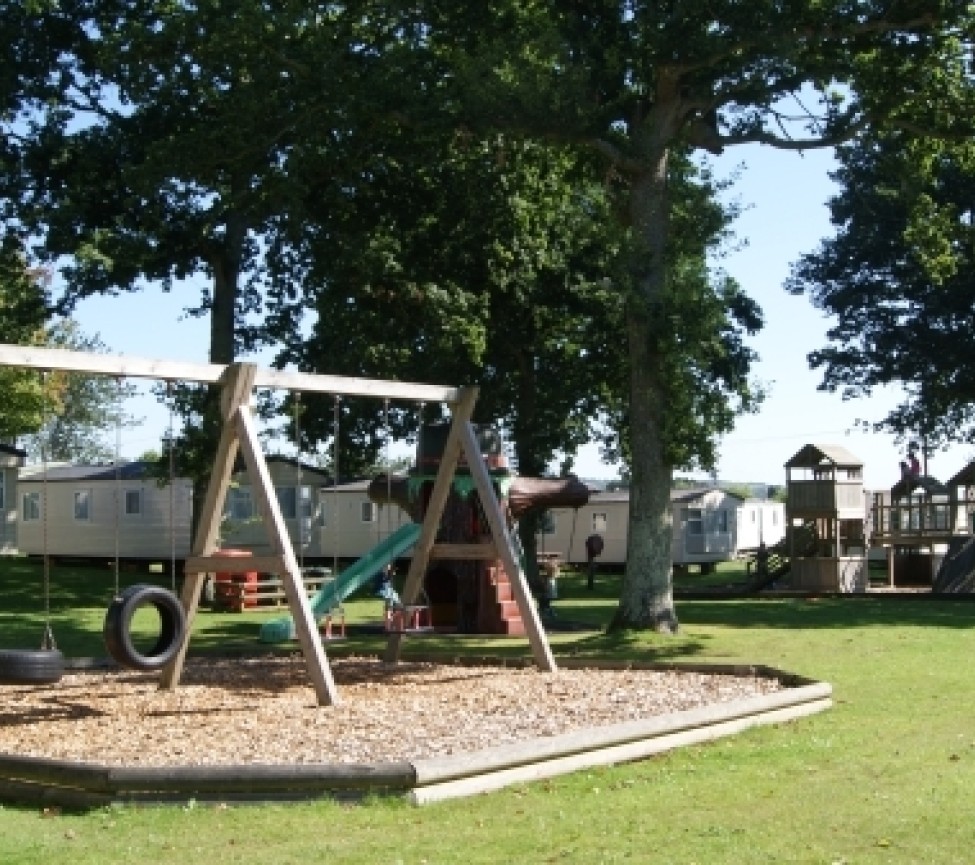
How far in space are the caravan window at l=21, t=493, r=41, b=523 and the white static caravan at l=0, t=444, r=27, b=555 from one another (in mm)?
1072

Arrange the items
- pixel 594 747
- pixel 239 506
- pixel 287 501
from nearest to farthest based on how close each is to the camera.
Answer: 1. pixel 594 747
2. pixel 239 506
3. pixel 287 501

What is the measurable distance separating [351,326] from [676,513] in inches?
825

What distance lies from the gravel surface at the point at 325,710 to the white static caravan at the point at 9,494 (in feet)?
113

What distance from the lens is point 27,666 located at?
12.4 m

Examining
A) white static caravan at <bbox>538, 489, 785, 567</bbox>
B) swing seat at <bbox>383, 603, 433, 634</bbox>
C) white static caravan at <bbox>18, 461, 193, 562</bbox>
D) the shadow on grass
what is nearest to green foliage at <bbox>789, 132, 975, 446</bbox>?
white static caravan at <bbox>538, 489, 785, 567</bbox>

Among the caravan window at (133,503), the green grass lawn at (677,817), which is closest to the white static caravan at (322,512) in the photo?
the caravan window at (133,503)

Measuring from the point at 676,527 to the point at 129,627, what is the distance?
37.0 metres

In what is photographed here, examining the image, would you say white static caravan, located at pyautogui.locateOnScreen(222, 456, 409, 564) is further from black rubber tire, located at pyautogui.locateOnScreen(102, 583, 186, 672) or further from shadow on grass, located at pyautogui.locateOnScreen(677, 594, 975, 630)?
black rubber tire, located at pyautogui.locateOnScreen(102, 583, 186, 672)

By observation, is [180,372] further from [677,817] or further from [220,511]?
[677,817]

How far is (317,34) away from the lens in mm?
20172

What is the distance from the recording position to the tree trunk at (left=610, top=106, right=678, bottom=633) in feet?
67.5

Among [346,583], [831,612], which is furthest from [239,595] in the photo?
[831,612]

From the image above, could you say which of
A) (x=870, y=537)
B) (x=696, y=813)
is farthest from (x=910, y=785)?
(x=870, y=537)

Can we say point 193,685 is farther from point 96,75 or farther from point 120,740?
point 96,75
